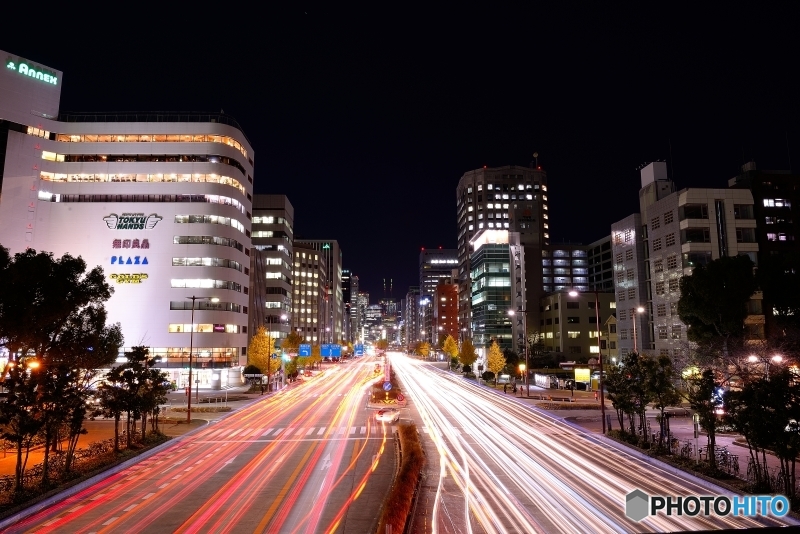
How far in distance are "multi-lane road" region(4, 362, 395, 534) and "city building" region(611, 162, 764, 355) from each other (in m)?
45.8

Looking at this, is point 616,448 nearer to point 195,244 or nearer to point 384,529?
point 384,529

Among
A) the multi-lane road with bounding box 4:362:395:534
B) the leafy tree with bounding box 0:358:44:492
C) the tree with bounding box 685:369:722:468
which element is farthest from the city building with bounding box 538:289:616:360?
the leafy tree with bounding box 0:358:44:492

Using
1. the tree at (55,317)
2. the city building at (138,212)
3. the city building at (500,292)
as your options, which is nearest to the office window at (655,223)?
the city building at (500,292)

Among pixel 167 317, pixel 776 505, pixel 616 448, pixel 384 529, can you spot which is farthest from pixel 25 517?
pixel 167 317

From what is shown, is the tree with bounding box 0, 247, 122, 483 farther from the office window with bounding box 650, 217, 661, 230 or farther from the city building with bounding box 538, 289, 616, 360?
the city building with bounding box 538, 289, 616, 360

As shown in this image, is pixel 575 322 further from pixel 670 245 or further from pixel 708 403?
pixel 708 403

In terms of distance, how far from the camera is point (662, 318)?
74875 mm

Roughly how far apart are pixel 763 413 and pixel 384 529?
51.5 ft

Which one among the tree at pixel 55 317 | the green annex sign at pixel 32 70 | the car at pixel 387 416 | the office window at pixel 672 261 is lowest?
the car at pixel 387 416

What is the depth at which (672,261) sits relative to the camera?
242 ft

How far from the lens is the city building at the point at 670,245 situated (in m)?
70.6

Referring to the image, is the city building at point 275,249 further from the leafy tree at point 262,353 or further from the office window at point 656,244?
the office window at point 656,244

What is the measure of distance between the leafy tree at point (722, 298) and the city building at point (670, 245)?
9504 millimetres

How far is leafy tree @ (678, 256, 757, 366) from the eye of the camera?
167 feet
